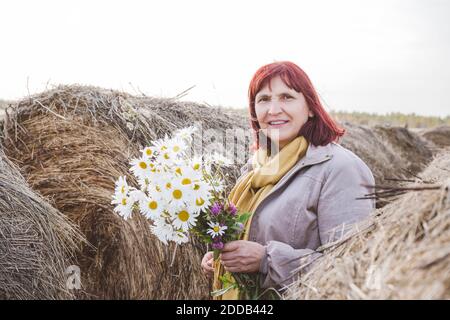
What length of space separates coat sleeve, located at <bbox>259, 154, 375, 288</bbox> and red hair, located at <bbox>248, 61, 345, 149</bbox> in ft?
0.75

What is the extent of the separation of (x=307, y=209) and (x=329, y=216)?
105mm

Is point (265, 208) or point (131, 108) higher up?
point (131, 108)

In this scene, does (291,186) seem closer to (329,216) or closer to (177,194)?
(329,216)

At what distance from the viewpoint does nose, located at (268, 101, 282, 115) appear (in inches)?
83.2

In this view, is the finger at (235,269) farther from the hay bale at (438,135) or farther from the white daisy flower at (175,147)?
the hay bale at (438,135)

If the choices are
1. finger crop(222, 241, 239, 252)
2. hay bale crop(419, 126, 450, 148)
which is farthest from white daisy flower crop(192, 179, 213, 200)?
hay bale crop(419, 126, 450, 148)

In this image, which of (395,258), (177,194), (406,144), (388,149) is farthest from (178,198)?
(406,144)

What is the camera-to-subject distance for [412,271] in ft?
3.14

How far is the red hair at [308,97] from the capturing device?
6.91ft

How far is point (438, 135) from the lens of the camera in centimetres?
1401
